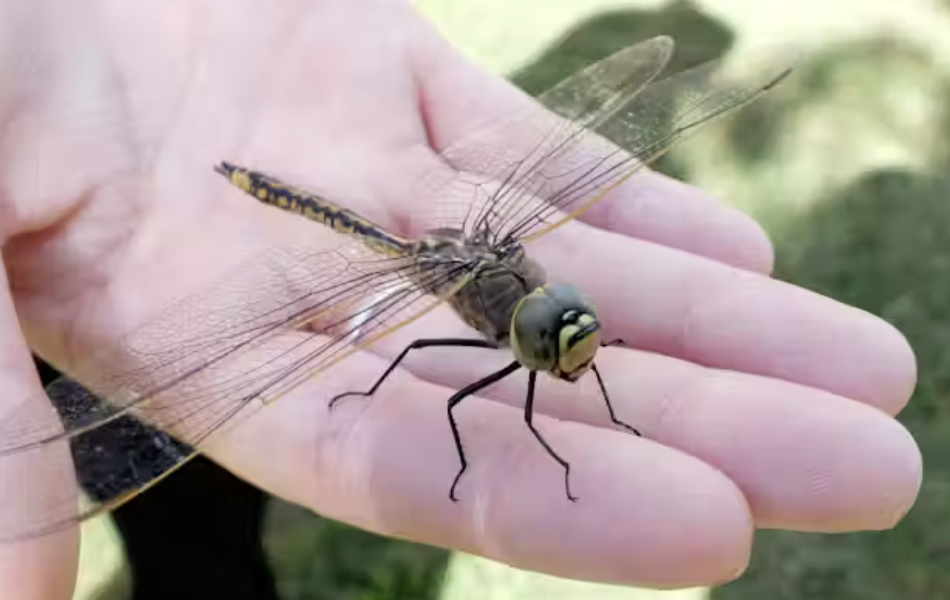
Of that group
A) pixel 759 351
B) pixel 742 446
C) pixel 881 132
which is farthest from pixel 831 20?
pixel 742 446

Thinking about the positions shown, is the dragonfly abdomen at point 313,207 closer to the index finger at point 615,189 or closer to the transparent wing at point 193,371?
the transparent wing at point 193,371

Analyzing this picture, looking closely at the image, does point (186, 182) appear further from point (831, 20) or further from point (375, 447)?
point (831, 20)

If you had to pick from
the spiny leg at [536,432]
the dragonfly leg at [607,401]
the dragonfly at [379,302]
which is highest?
the dragonfly at [379,302]

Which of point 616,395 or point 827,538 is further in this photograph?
point 827,538

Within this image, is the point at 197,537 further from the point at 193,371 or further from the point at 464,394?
the point at 464,394

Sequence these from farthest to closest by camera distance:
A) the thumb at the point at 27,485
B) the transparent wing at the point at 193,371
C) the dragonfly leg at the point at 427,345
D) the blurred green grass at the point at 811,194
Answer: the blurred green grass at the point at 811,194, the dragonfly leg at the point at 427,345, the transparent wing at the point at 193,371, the thumb at the point at 27,485

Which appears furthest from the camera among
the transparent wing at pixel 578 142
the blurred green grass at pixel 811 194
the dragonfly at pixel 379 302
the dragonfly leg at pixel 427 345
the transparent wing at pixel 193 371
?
the blurred green grass at pixel 811 194

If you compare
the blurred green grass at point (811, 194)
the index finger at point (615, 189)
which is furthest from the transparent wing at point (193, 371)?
the blurred green grass at point (811, 194)
